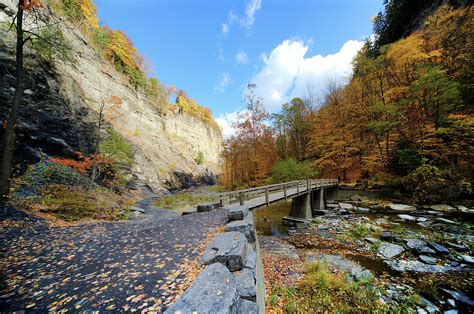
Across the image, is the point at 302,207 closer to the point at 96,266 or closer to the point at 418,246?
the point at 418,246

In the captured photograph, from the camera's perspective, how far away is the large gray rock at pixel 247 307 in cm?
216

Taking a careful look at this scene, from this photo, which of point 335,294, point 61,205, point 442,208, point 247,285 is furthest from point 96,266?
point 442,208

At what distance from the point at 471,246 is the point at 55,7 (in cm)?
3127

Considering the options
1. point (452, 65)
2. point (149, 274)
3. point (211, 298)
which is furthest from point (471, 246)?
point (452, 65)

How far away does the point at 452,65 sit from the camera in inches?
496

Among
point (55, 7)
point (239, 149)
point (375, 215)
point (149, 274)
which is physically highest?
point (55, 7)

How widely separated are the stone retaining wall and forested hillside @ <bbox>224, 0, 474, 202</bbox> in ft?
49.2

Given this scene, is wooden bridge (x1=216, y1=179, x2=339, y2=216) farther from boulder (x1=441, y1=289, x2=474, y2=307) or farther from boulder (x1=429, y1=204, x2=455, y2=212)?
boulder (x1=429, y1=204, x2=455, y2=212)

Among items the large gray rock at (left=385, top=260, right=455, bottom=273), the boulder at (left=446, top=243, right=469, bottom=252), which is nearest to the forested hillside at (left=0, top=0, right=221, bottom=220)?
the large gray rock at (left=385, top=260, right=455, bottom=273)

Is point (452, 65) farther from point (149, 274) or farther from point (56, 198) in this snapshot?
point (56, 198)

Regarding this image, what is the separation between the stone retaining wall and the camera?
1.78m

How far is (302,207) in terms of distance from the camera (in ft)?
38.8

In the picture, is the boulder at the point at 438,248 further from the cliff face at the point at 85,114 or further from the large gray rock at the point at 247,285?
the cliff face at the point at 85,114

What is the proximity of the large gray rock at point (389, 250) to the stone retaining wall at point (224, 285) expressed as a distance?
5.67 metres
